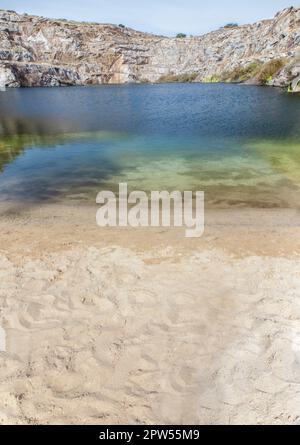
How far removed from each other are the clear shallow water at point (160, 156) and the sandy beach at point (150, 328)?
4.96m

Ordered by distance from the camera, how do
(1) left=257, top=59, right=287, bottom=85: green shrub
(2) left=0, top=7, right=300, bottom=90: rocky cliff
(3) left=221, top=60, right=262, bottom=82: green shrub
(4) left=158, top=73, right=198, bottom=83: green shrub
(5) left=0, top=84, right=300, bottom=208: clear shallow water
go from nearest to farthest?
(5) left=0, top=84, right=300, bottom=208: clear shallow water < (1) left=257, top=59, right=287, bottom=85: green shrub < (3) left=221, top=60, right=262, bottom=82: green shrub < (2) left=0, top=7, right=300, bottom=90: rocky cliff < (4) left=158, top=73, right=198, bottom=83: green shrub

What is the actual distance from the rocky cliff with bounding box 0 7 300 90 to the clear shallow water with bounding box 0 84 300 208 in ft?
265

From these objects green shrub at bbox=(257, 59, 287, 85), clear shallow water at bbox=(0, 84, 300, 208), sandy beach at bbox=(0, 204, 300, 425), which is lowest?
sandy beach at bbox=(0, 204, 300, 425)

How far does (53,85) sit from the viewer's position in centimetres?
11906

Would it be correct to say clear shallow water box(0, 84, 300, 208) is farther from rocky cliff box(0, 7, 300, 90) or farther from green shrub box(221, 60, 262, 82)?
rocky cliff box(0, 7, 300, 90)

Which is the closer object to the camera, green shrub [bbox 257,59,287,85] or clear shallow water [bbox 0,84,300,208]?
clear shallow water [bbox 0,84,300,208]

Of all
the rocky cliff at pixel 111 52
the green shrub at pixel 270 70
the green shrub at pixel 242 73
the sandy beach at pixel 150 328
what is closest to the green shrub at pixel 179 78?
the rocky cliff at pixel 111 52

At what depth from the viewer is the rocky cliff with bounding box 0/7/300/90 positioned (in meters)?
111

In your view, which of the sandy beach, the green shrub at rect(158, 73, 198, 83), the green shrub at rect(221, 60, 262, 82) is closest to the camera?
the sandy beach

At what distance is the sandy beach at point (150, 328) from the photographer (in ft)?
18.5

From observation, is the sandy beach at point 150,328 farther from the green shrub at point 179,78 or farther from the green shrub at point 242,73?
the green shrub at point 179,78

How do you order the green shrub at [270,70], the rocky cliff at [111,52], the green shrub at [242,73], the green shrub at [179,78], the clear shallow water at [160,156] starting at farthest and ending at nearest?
the green shrub at [179,78] < the rocky cliff at [111,52] < the green shrub at [242,73] < the green shrub at [270,70] < the clear shallow water at [160,156]

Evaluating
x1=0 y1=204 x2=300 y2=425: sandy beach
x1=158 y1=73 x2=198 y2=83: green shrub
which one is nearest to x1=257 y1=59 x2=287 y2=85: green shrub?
x1=158 y1=73 x2=198 y2=83: green shrub
